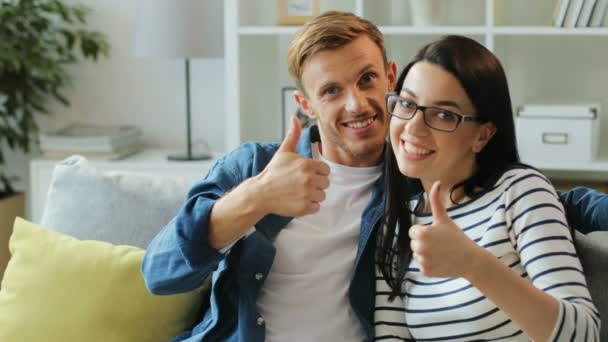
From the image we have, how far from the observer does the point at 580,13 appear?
2.78m

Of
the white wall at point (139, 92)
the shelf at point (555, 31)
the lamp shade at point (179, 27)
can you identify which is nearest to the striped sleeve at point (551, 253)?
the shelf at point (555, 31)

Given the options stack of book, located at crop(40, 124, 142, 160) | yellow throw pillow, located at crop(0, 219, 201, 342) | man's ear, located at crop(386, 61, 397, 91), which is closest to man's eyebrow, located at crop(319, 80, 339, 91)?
man's ear, located at crop(386, 61, 397, 91)

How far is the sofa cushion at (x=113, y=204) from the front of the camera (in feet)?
6.64

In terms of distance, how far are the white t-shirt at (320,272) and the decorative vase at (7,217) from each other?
6.64 feet

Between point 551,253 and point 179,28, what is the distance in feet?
6.93

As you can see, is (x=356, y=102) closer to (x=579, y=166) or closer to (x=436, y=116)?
(x=436, y=116)

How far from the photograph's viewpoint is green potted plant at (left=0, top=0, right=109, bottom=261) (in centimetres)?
330

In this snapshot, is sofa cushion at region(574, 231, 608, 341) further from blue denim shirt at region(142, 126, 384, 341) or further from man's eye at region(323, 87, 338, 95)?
man's eye at region(323, 87, 338, 95)

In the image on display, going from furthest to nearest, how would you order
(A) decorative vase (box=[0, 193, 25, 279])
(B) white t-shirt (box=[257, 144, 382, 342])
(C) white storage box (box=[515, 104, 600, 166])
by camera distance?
(A) decorative vase (box=[0, 193, 25, 279]) < (C) white storage box (box=[515, 104, 600, 166]) < (B) white t-shirt (box=[257, 144, 382, 342])

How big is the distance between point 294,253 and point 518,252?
449 millimetres

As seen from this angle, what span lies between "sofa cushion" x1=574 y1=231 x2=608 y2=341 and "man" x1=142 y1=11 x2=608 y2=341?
75mm

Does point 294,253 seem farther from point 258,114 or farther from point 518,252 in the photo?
point 258,114

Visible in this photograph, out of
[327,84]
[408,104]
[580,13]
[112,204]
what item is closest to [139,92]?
[112,204]

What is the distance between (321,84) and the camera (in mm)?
1667
